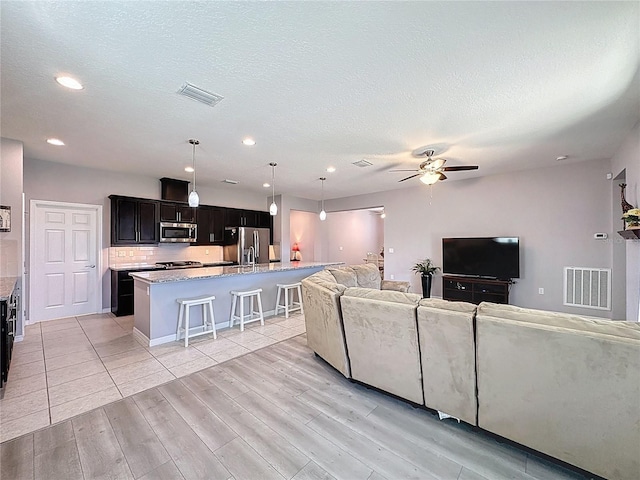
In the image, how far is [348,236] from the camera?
1084 centimetres

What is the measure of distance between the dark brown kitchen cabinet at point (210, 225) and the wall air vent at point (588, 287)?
24.1 feet

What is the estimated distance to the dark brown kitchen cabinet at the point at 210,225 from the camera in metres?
6.62

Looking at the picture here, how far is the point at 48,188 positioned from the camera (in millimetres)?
4820

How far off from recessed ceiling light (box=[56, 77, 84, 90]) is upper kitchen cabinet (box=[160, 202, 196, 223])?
367 cm

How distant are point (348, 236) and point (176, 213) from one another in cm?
638

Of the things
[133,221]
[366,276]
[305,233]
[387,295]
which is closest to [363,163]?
[366,276]

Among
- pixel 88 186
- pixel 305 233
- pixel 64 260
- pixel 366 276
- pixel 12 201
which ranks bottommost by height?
pixel 366 276

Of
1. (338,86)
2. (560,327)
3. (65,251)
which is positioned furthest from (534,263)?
(65,251)

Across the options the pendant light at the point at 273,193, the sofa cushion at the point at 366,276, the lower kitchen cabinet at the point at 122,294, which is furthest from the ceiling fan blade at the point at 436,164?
the lower kitchen cabinet at the point at 122,294

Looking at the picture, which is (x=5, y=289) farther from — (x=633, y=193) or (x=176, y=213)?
(x=633, y=193)

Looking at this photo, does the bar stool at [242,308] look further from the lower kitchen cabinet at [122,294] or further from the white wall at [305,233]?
the white wall at [305,233]

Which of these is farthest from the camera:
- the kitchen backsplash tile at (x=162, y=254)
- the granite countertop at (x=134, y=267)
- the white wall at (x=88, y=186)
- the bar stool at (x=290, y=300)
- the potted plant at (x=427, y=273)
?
the potted plant at (x=427, y=273)

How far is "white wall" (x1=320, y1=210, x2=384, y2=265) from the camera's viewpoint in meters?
10.3

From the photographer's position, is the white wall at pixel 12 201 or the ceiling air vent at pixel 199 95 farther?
the white wall at pixel 12 201
